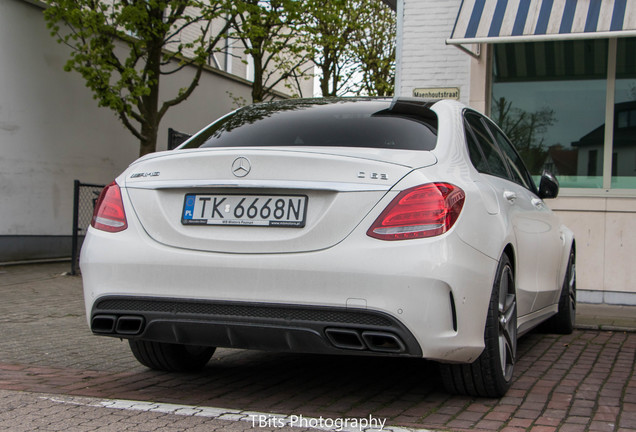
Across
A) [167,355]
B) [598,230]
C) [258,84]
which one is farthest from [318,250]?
[258,84]

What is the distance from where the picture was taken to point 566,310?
675 cm

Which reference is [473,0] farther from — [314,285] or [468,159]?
[314,285]

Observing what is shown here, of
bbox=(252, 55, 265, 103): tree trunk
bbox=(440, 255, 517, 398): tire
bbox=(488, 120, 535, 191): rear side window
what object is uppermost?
bbox=(252, 55, 265, 103): tree trunk

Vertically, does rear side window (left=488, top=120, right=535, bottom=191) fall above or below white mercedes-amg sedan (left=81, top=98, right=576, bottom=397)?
above

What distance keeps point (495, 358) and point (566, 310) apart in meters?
2.99

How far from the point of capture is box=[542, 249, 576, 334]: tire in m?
6.66

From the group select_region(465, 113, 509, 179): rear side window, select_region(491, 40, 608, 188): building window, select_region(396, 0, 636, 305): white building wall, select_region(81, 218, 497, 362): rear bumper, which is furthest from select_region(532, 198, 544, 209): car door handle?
select_region(491, 40, 608, 188): building window

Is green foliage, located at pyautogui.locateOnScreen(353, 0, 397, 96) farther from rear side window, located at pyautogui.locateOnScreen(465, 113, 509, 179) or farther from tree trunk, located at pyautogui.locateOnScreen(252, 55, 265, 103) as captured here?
rear side window, located at pyautogui.locateOnScreen(465, 113, 509, 179)

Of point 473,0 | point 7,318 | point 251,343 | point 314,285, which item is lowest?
point 7,318

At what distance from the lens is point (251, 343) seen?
373 cm

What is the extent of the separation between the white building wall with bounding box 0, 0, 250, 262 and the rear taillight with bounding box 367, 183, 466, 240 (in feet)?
36.2

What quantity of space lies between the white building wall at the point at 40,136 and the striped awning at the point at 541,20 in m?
7.67

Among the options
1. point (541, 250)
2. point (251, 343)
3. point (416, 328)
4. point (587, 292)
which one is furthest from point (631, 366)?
point (587, 292)

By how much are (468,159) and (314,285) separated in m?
1.23
